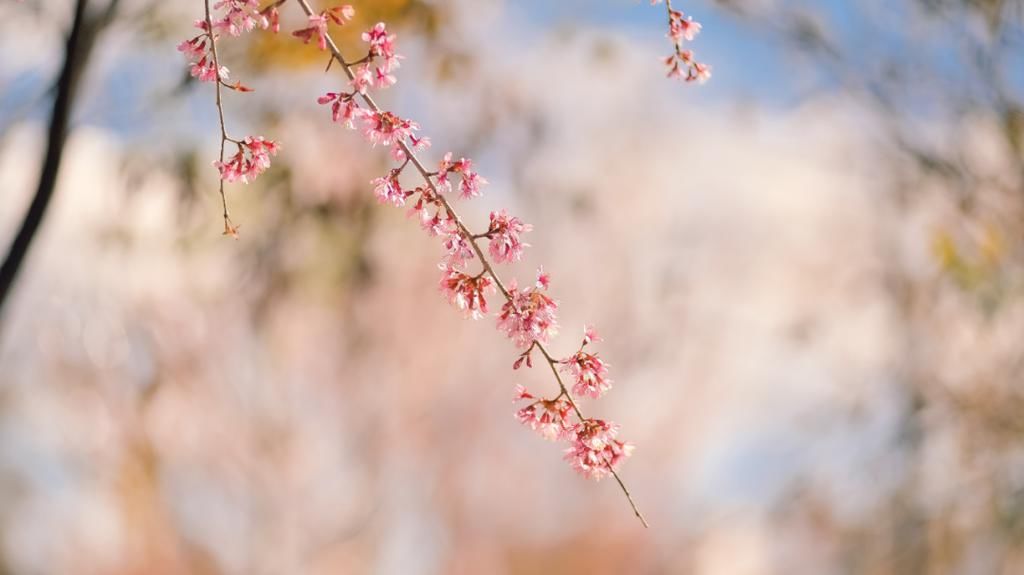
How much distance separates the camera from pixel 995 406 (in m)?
5.33

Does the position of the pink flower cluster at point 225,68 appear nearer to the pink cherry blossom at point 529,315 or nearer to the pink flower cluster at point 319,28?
the pink flower cluster at point 319,28

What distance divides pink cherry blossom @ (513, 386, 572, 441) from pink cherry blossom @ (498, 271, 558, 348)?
95 mm

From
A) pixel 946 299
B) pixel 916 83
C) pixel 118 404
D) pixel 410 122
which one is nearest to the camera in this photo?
pixel 410 122

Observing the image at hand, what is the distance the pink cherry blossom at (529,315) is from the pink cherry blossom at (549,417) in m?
0.09

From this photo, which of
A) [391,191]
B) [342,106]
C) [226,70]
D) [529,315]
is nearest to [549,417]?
[529,315]

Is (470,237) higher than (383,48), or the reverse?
(383,48)

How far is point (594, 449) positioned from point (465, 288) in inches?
10.5

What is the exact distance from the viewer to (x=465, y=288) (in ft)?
4.76

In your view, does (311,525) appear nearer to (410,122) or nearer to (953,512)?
(953,512)

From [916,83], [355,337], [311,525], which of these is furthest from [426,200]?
[311,525]

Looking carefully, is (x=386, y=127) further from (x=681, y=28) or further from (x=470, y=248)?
(x=681, y=28)

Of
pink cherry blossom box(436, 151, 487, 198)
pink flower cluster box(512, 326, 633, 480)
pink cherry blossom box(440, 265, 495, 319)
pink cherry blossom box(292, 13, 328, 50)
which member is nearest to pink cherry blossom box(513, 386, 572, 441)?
pink flower cluster box(512, 326, 633, 480)

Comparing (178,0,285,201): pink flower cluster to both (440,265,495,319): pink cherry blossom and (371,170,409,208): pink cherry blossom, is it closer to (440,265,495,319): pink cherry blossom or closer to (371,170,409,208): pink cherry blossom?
(371,170,409,208): pink cherry blossom

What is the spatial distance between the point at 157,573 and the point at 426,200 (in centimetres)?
909
